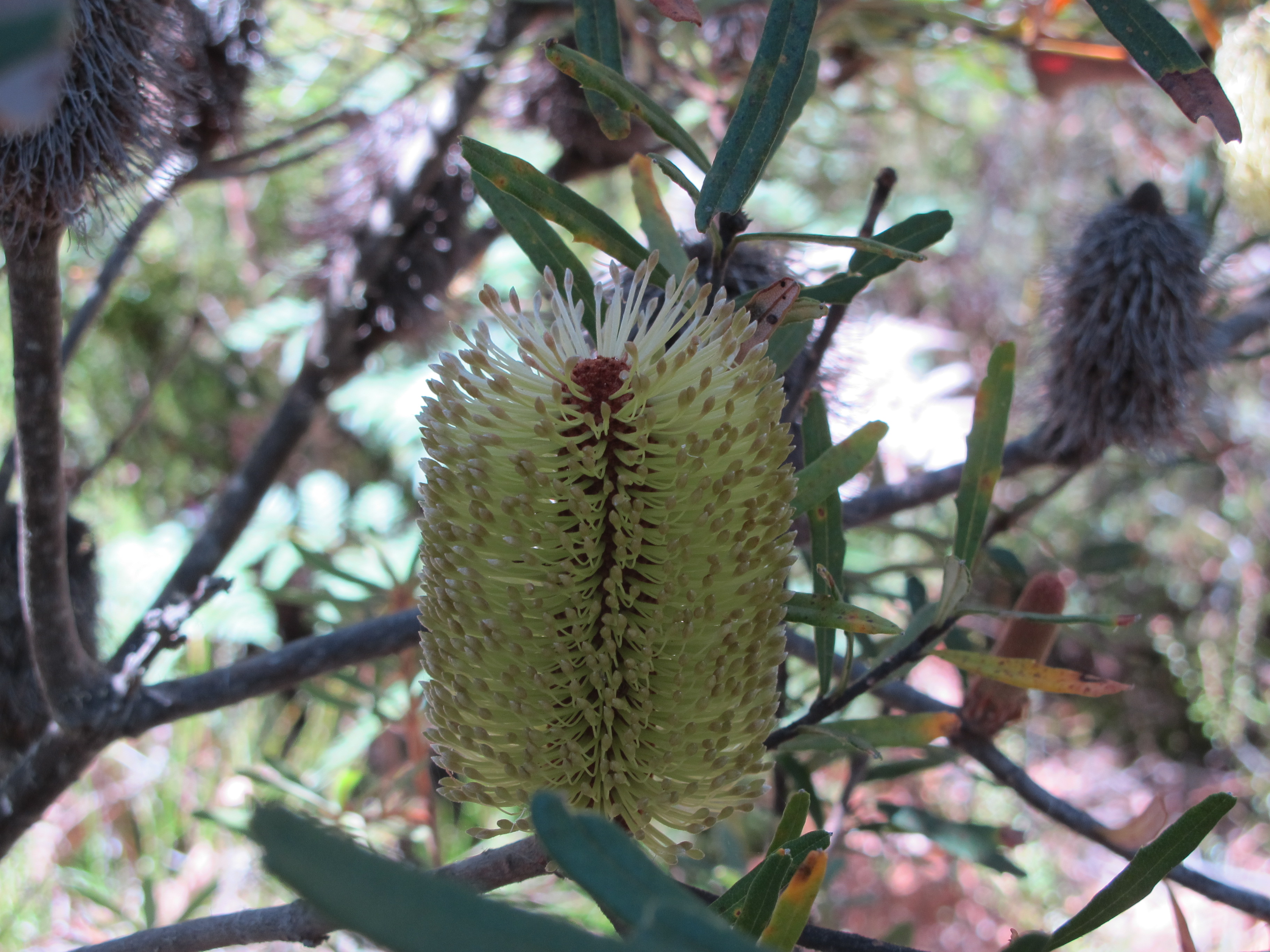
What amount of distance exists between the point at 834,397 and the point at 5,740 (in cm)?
84

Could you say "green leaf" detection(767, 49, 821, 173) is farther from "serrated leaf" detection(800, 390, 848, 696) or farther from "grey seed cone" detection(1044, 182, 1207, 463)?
"grey seed cone" detection(1044, 182, 1207, 463)

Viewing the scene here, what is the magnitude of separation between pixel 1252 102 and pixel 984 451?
2.99 ft

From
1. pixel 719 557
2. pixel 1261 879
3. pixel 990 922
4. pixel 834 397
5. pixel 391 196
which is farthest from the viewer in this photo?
pixel 990 922

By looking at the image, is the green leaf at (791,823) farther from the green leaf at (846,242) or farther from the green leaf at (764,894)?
the green leaf at (846,242)

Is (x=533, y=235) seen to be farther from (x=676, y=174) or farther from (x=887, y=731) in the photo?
(x=887, y=731)

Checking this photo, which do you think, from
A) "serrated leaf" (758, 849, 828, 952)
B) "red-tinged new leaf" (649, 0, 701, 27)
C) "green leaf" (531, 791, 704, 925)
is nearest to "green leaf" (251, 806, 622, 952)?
"green leaf" (531, 791, 704, 925)

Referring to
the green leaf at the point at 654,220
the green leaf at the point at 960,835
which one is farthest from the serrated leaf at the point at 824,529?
the green leaf at the point at 960,835

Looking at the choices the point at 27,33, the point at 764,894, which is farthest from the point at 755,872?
the point at 27,33

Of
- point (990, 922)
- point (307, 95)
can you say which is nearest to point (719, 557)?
point (307, 95)

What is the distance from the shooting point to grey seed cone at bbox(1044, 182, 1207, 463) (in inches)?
37.7

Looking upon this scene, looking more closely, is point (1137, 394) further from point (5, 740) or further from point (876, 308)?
point (5, 740)

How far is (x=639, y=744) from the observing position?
405mm

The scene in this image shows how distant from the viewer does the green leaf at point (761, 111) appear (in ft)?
1.37

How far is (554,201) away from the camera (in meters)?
0.47
